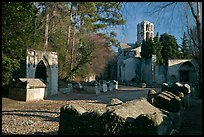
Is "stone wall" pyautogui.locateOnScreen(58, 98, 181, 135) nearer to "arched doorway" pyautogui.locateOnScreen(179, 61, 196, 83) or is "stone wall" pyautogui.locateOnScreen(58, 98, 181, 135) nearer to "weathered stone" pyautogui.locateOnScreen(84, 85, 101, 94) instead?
"weathered stone" pyautogui.locateOnScreen(84, 85, 101, 94)

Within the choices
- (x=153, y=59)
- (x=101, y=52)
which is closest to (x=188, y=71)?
(x=153, y=59)

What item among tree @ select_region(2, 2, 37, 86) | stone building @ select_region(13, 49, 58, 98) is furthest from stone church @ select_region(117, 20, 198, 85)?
tree @ select_region(2, 2, 37, 86)

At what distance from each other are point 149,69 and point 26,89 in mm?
32740

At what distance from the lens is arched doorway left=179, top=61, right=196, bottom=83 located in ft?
136

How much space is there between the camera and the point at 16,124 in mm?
7992

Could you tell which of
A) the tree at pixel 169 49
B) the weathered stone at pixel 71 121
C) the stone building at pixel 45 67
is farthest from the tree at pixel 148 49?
the weathered stone at pixel 71 121

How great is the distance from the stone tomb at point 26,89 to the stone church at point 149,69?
89.1 feet

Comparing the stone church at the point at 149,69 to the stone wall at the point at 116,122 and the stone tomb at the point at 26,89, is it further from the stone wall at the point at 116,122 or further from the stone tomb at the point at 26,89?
the stone wall at the point at 116,122

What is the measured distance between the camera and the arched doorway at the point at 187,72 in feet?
136

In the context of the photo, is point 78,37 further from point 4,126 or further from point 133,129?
point 133,129

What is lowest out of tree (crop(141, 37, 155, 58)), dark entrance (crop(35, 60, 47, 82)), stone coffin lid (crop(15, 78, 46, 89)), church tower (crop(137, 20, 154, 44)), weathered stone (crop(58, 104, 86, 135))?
weathered stone (crop(58, 104, 86, 135))

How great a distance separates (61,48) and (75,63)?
2.48m

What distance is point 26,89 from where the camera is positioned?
14.6m

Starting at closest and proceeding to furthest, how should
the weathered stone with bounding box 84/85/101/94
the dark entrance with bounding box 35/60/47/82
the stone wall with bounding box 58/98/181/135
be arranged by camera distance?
the stone wall with bounding box 58/98/181/135 → the dark entrance with bounding box 35/60/47/82 → the weathered stone with bounding box 84/85/101/94
